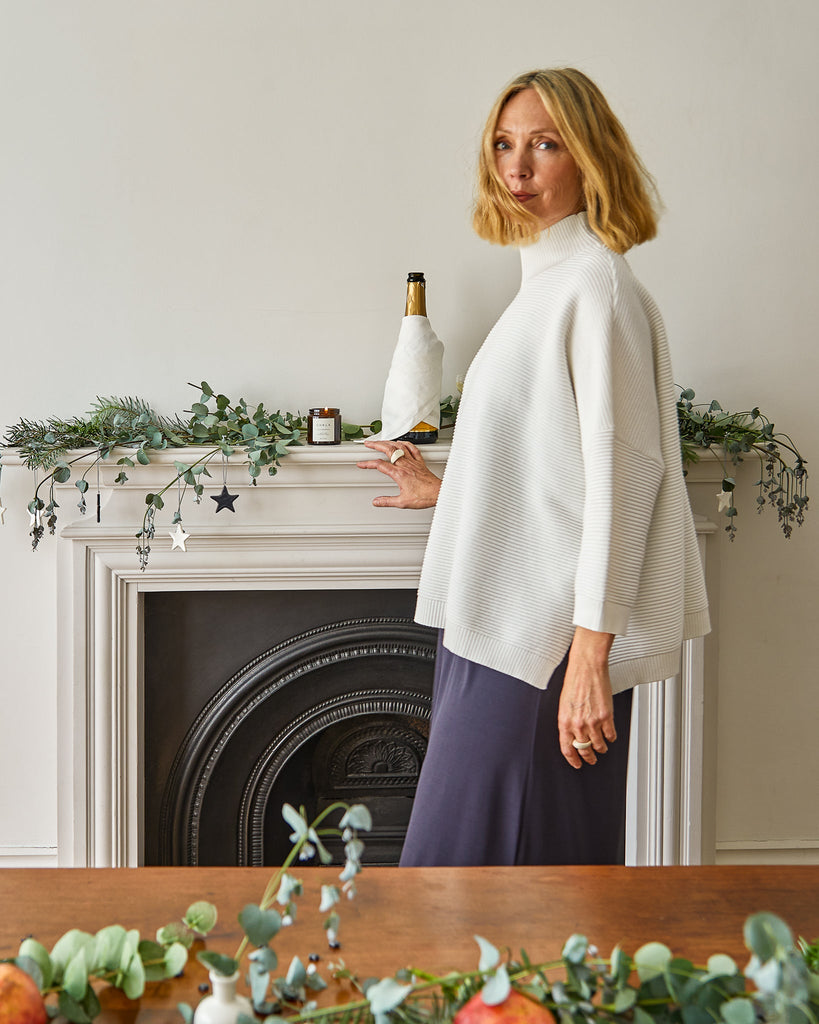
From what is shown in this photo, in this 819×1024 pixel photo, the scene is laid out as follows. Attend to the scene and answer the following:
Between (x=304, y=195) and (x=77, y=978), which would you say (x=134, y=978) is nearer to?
(x=77, y=978)

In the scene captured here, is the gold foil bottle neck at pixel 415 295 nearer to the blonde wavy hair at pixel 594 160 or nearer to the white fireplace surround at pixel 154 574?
the white fireplace surround at pixel 154 574

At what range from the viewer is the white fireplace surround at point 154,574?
6.20 ft

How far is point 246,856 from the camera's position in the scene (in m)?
2.11

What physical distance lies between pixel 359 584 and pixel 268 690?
0.32m

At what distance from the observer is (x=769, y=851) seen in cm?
211

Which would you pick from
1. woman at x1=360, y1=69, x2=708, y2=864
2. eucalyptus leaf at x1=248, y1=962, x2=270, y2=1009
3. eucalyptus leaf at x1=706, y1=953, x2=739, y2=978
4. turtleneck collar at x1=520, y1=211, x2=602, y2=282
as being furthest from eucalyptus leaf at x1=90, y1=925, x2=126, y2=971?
turtleneck collar at x1=520, y1=211, x2=602, y2=282

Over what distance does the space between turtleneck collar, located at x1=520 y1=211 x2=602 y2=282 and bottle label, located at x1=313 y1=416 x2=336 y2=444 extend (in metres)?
0.67

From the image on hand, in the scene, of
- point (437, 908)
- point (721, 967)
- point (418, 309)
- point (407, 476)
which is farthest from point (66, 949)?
point (418, 309)

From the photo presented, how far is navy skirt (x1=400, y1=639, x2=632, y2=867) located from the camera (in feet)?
3.90

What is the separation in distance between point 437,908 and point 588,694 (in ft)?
1.62

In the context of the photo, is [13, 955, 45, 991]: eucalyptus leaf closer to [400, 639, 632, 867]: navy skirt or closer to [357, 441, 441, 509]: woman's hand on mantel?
[400, 639, 632, 867]: navy skirt

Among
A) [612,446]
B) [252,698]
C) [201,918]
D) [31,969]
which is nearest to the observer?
[31,969]

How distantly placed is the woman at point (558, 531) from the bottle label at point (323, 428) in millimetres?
609

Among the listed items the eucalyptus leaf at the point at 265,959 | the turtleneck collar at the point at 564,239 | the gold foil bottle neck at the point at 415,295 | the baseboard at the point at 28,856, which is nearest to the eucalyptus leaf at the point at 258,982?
the eucalyptus leaf at the point at 265,959
